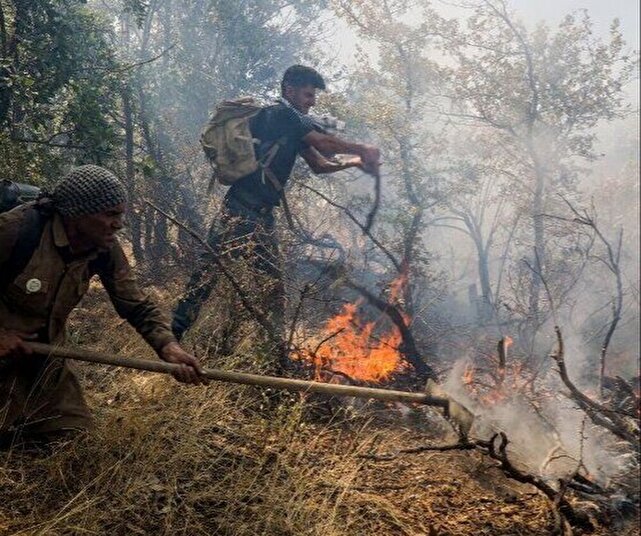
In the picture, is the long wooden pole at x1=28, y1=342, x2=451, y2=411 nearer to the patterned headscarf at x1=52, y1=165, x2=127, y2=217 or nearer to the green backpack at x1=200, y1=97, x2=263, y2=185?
the patterned headscarf at x1=52, y1=165, x2=127, y2=217

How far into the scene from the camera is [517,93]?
1455cm

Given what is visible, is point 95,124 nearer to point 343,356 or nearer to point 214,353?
point 214,353

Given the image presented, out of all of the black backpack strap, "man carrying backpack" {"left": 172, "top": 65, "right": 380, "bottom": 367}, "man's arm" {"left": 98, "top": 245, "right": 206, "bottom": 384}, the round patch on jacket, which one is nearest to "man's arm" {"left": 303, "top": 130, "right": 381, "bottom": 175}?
"man carrying backpack" {"left": 172, "top": 65, "right": 380, "bottom": 367}

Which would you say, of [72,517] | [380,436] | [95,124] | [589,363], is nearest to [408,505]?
[380,436]

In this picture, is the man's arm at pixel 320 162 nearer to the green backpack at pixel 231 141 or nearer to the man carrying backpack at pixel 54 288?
the green backpack at pixel 231 141

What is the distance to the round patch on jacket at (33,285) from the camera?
8.14 ft

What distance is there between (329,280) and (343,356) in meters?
0.75

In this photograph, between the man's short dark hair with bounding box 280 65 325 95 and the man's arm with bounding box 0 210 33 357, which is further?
the man's short dark hair with bounding box 280 65 325 95

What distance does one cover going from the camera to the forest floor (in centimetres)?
241

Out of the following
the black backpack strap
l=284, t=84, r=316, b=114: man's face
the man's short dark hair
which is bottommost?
the black backpack strap

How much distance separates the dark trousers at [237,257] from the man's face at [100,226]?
3.98 ft

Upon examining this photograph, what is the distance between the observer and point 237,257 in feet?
14.6

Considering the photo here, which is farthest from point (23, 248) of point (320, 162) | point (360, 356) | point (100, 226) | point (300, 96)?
point (360, 356)

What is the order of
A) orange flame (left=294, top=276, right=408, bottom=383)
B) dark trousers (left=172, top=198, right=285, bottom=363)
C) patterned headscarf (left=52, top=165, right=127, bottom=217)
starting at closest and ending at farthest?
patterned headscarf (left=52, top=165, right=127, bottom=217) < dark trousers (left=172, top=198, right=285, bottom=363) < orange flame (left=294, top=276, right=408, bottom=383)
